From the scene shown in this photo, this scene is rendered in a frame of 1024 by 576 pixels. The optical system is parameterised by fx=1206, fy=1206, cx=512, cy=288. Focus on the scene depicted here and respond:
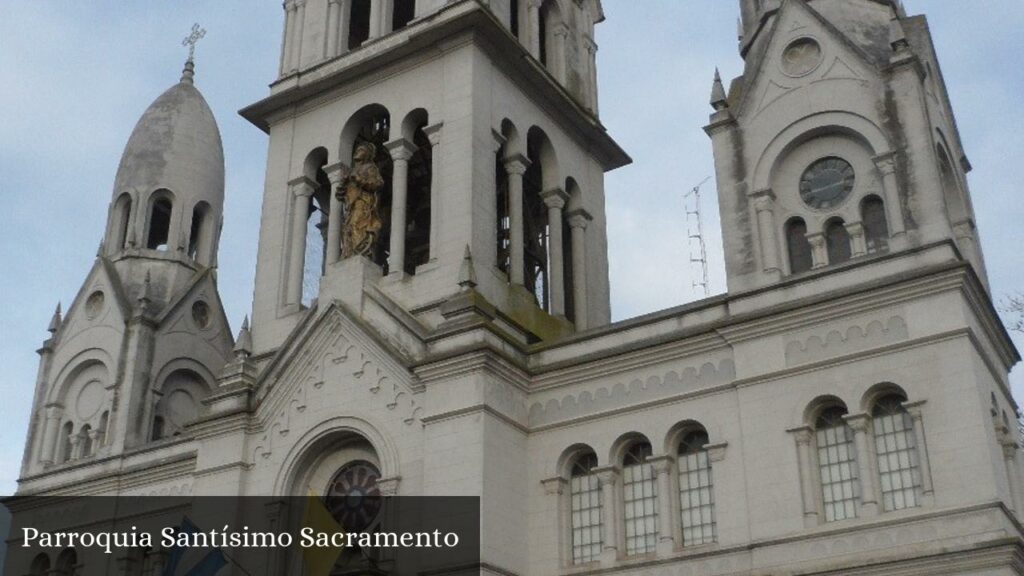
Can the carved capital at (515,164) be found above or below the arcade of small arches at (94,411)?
above

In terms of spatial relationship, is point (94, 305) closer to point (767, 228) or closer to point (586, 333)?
point (586, 333)

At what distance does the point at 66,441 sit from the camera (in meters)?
36.8

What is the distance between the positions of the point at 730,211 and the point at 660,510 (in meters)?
6.50

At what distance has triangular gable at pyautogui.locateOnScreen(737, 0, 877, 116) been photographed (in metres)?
25.7

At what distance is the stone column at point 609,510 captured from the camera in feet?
80.1

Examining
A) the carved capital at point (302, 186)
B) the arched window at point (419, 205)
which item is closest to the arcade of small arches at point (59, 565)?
the carved capital at point (302, 186)

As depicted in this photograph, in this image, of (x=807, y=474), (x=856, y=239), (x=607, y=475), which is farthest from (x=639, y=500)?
(x=856, y=239)

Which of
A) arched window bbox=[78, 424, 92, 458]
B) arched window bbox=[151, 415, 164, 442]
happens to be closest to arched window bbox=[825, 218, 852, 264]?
arched window bbox=[151, 415, 164, 442]

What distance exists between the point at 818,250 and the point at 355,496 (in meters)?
11.6

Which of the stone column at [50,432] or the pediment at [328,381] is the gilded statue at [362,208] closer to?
the pediment at [328,381]

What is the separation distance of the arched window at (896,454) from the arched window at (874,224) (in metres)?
3.59

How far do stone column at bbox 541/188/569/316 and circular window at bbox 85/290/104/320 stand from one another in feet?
48.8

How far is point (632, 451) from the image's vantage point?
25.4 m

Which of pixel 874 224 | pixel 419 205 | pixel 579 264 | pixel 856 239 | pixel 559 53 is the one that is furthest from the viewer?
pixel 559 53
